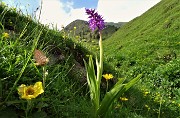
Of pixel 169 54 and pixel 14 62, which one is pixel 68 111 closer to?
pixel 14 62

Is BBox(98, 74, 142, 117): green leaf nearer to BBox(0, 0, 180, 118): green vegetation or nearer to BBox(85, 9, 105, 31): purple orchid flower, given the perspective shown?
BBox(0, 0, 180, 118): green vegetation

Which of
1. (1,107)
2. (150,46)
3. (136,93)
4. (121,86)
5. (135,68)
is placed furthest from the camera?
(150,46)

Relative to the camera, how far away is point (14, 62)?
3.99 metres

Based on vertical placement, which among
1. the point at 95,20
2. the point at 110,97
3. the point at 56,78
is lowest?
the point at 110,97

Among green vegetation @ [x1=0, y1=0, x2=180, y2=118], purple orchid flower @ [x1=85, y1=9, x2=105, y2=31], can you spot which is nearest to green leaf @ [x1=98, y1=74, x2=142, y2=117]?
green vegetation @ [x1=0, y1=0, x2=180, y2=118]

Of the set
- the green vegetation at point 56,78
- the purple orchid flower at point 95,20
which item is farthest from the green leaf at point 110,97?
the purple orchid flower at point 95,20

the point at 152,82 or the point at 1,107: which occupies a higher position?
the point at 1,107

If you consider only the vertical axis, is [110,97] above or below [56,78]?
below

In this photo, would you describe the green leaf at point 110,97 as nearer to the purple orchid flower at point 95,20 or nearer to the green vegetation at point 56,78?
the green vegetation at point 56,78

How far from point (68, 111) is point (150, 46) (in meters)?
25.5

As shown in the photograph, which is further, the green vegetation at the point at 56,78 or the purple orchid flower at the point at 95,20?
the purple orchid flower at the point at 95,20

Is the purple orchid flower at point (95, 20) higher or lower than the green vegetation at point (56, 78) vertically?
higher

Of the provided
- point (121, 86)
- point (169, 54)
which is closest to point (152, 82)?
point (169, 54)

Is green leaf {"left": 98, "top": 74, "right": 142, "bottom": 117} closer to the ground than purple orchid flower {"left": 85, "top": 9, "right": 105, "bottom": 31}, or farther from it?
closer to the ground
